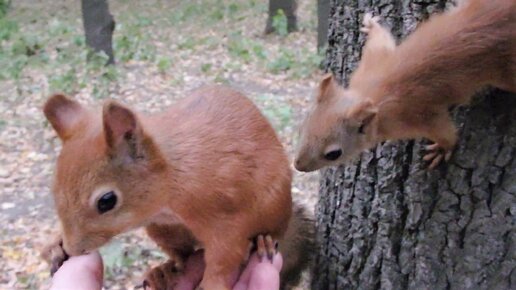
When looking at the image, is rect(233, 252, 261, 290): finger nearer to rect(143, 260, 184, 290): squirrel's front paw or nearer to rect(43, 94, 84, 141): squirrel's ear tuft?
rect(143, 260, 184, 290): squirrel's front paw

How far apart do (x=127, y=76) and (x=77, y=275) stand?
6.97 m

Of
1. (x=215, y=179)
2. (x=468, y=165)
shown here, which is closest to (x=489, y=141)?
(x=468, y=165)

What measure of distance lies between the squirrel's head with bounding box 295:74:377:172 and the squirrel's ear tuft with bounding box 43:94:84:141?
694 millimetres

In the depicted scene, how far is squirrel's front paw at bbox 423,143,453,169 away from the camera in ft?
6.38

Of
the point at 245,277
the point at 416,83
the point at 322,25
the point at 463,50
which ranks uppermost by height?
the point at 463,50

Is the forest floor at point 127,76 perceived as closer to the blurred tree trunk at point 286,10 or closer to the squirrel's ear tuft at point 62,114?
the blurred tree trunk at point 286,10

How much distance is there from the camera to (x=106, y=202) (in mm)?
1713

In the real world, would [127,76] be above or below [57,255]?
below

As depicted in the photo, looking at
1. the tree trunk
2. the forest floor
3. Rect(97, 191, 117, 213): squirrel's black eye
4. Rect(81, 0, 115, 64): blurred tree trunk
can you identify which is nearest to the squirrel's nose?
the tree trunk

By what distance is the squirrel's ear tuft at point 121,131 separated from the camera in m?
1.64

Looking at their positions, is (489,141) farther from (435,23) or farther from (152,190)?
(152,190)

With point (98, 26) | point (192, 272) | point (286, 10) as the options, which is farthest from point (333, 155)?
point (286, 10)

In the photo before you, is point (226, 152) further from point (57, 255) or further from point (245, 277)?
point (57, 255)

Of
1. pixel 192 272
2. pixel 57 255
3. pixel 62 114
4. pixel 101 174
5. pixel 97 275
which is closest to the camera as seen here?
pixel 101 174
